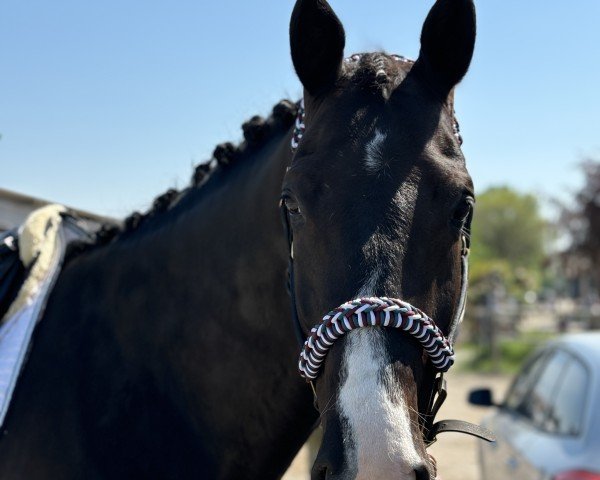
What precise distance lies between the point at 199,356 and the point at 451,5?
1421 millimetres

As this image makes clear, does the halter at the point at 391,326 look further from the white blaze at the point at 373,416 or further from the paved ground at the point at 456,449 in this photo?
the paved ground at the point at 456,449

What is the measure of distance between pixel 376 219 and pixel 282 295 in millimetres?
579

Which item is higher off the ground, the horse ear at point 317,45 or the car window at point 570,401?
the horse ear at point 317,45

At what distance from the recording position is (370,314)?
1.61 metres

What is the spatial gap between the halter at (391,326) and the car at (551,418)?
1766 mm

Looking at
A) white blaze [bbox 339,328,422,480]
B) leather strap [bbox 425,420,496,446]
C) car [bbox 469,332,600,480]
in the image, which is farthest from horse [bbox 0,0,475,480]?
car [bbox 469,332,600,480]

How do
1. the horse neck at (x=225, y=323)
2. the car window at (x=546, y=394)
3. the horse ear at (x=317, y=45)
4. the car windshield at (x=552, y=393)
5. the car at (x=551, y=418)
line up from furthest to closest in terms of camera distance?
the car window at (x=546, y=394) → the car windshield at (x=552, y=393) → the car at (x=551, y=418) → the horse neck at (x=225, y=323) → the horse ear at (x=317, y=45)

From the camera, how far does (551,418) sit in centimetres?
407

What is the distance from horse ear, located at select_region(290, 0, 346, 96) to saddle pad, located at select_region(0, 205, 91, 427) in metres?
1.21

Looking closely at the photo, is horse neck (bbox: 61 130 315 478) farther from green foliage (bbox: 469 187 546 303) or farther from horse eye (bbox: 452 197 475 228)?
green foliage (bbox: 469 187 546 303)

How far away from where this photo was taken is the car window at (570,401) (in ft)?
12.2

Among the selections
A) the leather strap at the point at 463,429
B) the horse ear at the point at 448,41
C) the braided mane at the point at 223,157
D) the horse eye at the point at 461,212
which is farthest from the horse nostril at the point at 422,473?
the braided mane at the point at 223,157

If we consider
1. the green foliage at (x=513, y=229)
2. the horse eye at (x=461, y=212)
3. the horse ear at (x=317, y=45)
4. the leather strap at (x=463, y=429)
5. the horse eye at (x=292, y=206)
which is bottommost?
the leather strap at (x=463, y=429)

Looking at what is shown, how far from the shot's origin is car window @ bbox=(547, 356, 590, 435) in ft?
12.2
